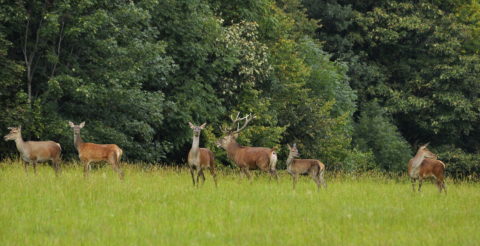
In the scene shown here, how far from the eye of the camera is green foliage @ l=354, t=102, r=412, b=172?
4101 centimetres

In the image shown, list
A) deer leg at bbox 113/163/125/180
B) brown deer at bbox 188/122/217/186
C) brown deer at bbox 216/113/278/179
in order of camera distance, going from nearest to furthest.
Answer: brown deer at bbox 188/122/217/186, deer leg at bbox 113/163/125/180, brown deer at bbox 216/113/278/179

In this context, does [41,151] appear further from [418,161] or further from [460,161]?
[460,161]

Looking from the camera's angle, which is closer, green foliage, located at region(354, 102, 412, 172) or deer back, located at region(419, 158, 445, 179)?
deer back, located at region(419, 158, 445, 179)

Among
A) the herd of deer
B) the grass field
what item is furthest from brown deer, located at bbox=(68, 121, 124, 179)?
the grass field

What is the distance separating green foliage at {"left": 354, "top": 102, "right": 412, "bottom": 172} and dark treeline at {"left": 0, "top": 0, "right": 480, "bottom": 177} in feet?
0.26

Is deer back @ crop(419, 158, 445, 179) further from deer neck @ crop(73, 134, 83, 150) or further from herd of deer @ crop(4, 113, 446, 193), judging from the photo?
deer neck @ crop(73, 134, 83, 150)

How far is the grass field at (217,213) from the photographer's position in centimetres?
1126

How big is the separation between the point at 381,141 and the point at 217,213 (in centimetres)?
2874

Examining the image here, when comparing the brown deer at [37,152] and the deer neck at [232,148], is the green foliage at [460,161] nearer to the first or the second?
the deer neck at [232,148]

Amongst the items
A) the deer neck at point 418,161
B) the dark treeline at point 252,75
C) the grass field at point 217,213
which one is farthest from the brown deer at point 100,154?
the deer neck at point 418,161

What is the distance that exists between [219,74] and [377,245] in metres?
22.6

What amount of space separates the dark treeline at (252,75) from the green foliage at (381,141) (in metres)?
0.08

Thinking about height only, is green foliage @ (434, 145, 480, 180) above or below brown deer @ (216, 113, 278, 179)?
below

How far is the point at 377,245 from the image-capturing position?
35.1 feet
